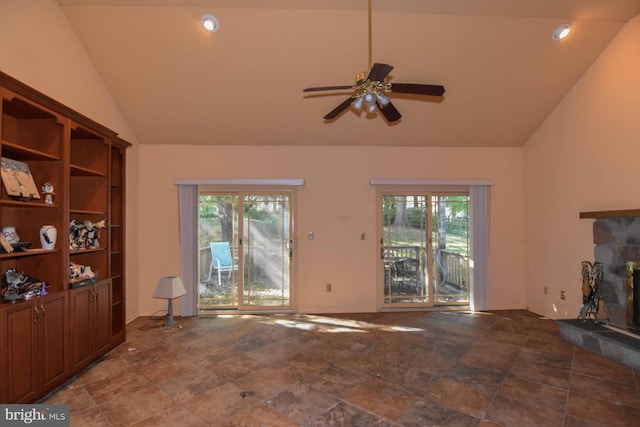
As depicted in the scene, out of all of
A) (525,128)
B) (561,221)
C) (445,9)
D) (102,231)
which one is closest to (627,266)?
(561,221)

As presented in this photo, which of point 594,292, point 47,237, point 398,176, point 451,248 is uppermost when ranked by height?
point 398,176

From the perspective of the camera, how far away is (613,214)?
335cm

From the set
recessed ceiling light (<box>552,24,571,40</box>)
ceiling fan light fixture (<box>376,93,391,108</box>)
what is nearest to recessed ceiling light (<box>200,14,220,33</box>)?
ceiling fan light fixture (<box>376,93,391,108</box>)

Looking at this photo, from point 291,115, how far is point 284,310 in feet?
9.73

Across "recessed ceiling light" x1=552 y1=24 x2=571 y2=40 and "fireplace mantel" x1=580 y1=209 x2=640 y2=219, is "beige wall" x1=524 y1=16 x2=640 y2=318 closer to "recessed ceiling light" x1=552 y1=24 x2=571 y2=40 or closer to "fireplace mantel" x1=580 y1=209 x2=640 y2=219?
"fireplace mantel" x1=580 y1=209 x2=640 y2=219

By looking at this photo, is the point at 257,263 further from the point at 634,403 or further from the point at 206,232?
the point at 634,403

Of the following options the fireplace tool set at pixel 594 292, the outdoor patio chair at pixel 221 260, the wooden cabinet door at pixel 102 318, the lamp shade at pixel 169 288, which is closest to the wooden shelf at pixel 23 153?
the wooden cabinet door at pixel 102 318

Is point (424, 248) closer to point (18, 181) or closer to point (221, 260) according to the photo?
point (221, 260)

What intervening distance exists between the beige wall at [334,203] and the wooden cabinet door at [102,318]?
136 centimetres

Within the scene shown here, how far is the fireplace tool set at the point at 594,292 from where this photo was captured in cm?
357

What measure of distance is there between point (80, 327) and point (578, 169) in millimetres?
6037

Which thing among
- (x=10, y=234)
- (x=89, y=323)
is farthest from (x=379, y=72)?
(x=89, y=323)

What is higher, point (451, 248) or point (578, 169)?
point (578, 169)

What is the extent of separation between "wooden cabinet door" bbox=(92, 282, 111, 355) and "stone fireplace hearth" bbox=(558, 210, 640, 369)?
522cm
